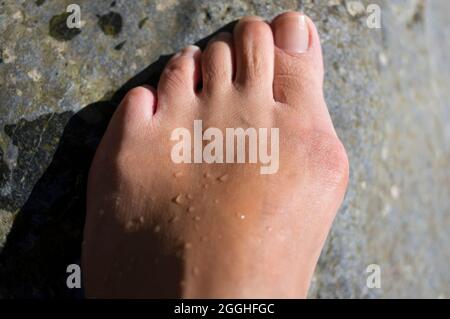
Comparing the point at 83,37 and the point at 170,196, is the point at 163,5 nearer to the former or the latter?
the point at 83,37

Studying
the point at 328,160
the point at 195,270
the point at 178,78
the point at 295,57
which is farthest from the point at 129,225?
the point at 295,57

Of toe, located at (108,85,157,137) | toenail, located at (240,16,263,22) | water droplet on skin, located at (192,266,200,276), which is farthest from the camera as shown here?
toenail, located at (240,16,263,22)

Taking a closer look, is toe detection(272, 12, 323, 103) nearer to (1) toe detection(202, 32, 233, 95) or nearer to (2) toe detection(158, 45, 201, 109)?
(1) toe detection(202, 32, 233, 95)

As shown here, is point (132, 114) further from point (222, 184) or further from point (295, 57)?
point (295, 57)

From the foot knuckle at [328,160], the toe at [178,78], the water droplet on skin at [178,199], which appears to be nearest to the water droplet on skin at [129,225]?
the water droplet on skin at [178,199]

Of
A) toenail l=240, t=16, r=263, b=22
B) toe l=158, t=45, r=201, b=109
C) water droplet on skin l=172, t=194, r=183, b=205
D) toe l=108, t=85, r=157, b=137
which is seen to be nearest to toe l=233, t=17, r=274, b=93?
toenail l=240, t=16, r=263, b=22

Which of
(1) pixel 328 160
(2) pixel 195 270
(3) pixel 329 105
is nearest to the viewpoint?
(2) pixel 195 270
